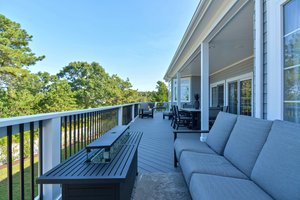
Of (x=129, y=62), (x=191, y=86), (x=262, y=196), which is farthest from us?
(x=129, y=62)

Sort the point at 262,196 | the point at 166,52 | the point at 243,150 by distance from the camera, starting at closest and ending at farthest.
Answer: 1. the point at 262,196
2. the point at 243,150
3. the point at 166,52

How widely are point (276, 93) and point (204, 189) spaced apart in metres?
1.41

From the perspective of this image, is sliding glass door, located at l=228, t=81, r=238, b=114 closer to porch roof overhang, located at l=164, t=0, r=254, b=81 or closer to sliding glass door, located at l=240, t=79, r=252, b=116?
sliding glass door, located at l=240, t=79, r=252, b=116

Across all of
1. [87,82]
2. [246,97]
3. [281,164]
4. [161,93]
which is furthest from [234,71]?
[87,82]

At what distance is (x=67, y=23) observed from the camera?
2384 centimetres

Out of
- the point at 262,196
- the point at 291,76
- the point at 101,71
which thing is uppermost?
the point at 101,71

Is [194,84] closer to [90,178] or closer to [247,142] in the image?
[247,142]

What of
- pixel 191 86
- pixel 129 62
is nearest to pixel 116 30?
pixel 129 62

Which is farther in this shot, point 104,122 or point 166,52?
point 166,52

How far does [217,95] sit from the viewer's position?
36.6 ft

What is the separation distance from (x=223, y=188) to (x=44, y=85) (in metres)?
21.9

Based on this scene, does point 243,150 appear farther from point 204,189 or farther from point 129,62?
point 129,62

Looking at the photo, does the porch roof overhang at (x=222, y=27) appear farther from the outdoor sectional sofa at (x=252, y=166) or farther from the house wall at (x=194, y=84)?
the house wall at (x=194, y=84)

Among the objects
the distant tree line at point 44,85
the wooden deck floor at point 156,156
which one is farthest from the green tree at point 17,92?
the wooden deck floor at point 156,156
